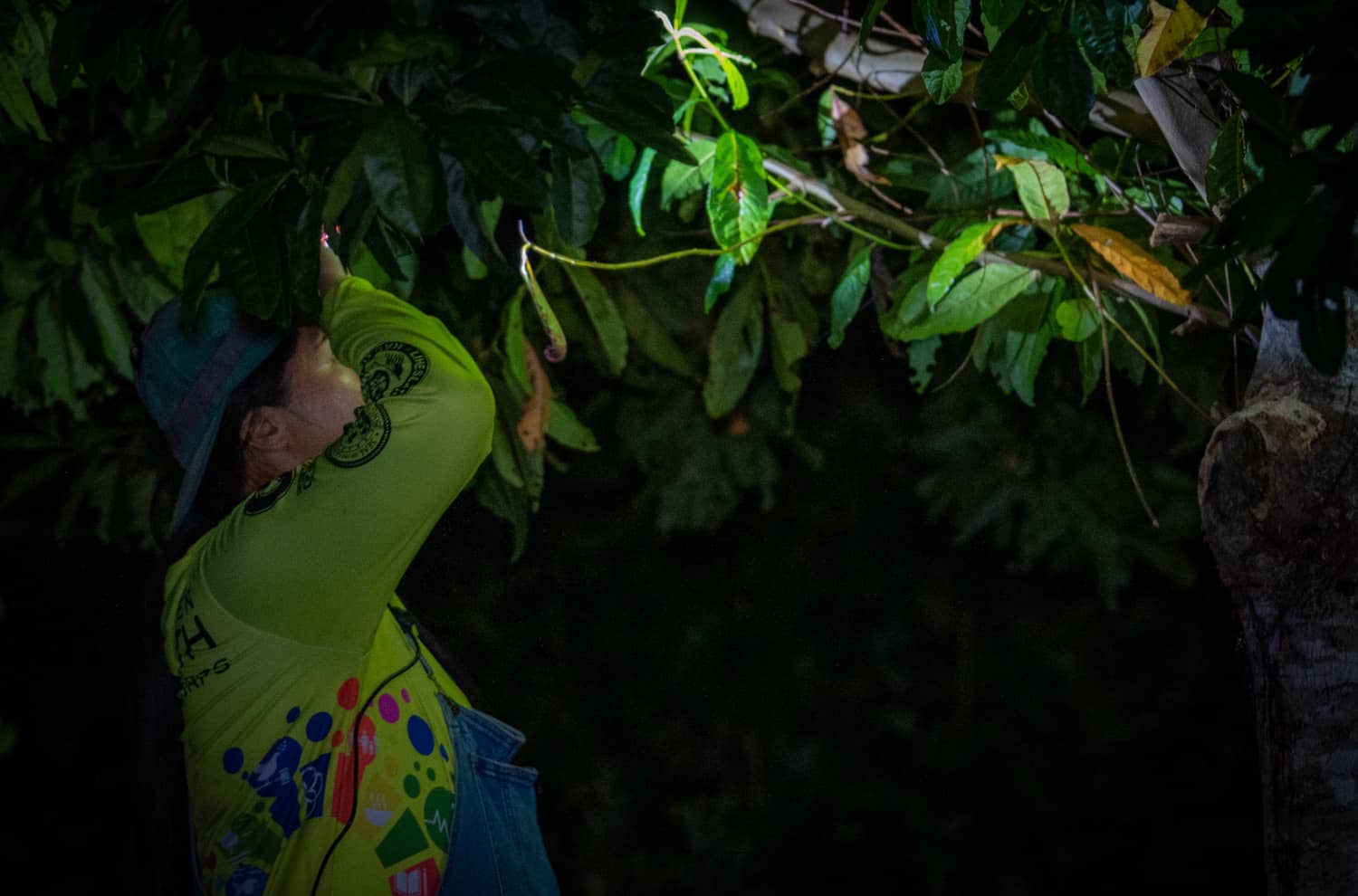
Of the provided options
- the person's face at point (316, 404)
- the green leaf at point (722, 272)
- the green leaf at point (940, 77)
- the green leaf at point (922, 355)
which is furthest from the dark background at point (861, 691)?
the green leaf at point (940, 77)

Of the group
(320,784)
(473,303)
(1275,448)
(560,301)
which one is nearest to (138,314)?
(473,303)

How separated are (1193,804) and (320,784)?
5.03ft

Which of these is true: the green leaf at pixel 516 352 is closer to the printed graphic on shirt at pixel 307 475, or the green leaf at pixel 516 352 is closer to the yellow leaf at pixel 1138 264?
the printed graphic on shirt at pixel 307 475

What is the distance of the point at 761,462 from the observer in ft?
6.18

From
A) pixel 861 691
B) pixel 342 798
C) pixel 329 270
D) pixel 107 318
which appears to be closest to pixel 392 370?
pixel 329 270

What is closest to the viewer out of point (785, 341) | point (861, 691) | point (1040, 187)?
point (1040, 187)

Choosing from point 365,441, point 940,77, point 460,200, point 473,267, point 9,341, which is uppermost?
point 940,77

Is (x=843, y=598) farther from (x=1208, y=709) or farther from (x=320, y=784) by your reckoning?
(x=320, y=784)

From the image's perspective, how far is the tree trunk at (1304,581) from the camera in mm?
859

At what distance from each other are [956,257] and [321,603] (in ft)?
1.95

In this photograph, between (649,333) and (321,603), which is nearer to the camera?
(321,603)

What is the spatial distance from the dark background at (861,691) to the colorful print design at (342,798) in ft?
2.41

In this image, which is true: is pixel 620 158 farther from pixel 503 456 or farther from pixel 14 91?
pixel 14 91

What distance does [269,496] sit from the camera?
2.99 ft
